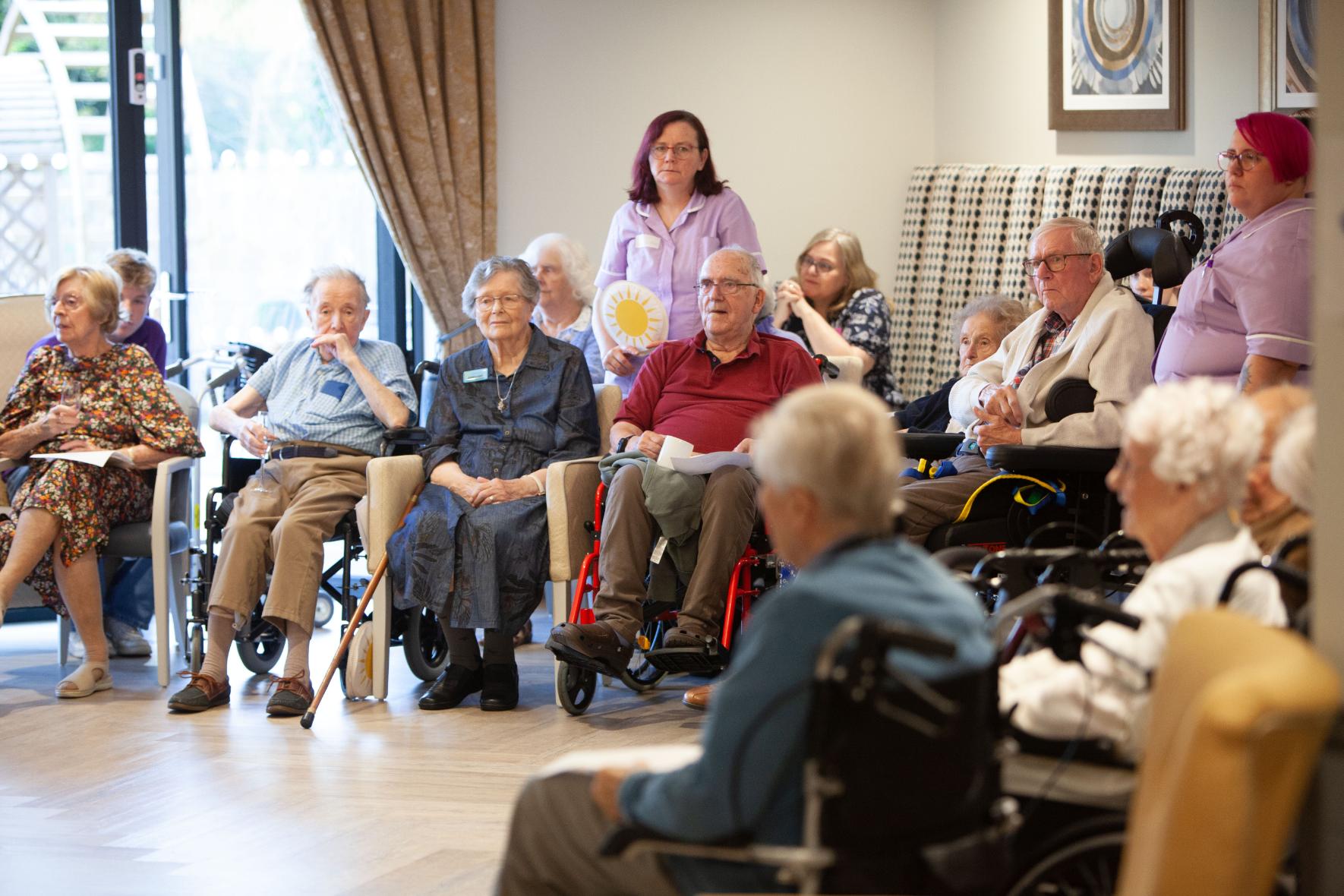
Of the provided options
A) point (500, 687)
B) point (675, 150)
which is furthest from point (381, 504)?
point (675, 150)

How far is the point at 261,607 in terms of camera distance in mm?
4520

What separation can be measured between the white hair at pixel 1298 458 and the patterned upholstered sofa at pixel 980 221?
3487mm

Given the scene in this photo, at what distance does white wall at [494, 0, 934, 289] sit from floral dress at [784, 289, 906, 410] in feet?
4.14

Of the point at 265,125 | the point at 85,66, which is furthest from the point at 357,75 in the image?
the point at 85,66

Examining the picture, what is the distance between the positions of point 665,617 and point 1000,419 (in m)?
1.09

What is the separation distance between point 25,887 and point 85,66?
3.99 meters

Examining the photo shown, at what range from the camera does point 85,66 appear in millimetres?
5742

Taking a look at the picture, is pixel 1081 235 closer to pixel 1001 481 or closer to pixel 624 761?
pixel 1001 481

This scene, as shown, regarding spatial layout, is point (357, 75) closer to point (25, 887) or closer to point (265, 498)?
point (265, 498)

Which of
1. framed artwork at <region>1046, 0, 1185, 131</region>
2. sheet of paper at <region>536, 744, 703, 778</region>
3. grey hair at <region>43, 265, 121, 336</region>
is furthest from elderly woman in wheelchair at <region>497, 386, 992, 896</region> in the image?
framed artwork at <region>1046, 0, 1185, 131</region>

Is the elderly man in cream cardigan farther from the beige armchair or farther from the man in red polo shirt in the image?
the beige armchair

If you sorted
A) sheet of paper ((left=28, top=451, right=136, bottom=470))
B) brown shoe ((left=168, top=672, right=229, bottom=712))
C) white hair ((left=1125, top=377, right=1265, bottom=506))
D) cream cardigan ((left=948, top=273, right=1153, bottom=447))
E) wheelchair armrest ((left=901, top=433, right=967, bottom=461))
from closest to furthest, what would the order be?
1. white hair ((left=1125, top=377, right=1265, bottom=506))
2. cream cardigan ((left=948, top=273, right=1153, bottom=447))
3. wheelchair armrest ((left=901, top=433, right=967, bottom=461))
4. brown shoe ((left=168, top=672, right=229, bottom=712))
5. sheet of paper ((left=28, top=451, right=136, bottom=470))

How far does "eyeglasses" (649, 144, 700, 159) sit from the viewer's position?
186 inches

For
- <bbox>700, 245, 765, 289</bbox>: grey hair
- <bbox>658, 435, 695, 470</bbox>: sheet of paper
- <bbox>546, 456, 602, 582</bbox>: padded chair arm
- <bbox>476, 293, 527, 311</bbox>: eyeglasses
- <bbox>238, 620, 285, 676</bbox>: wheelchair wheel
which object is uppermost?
<bbox>700, 245, 765, 289</bbox>: grey hair
